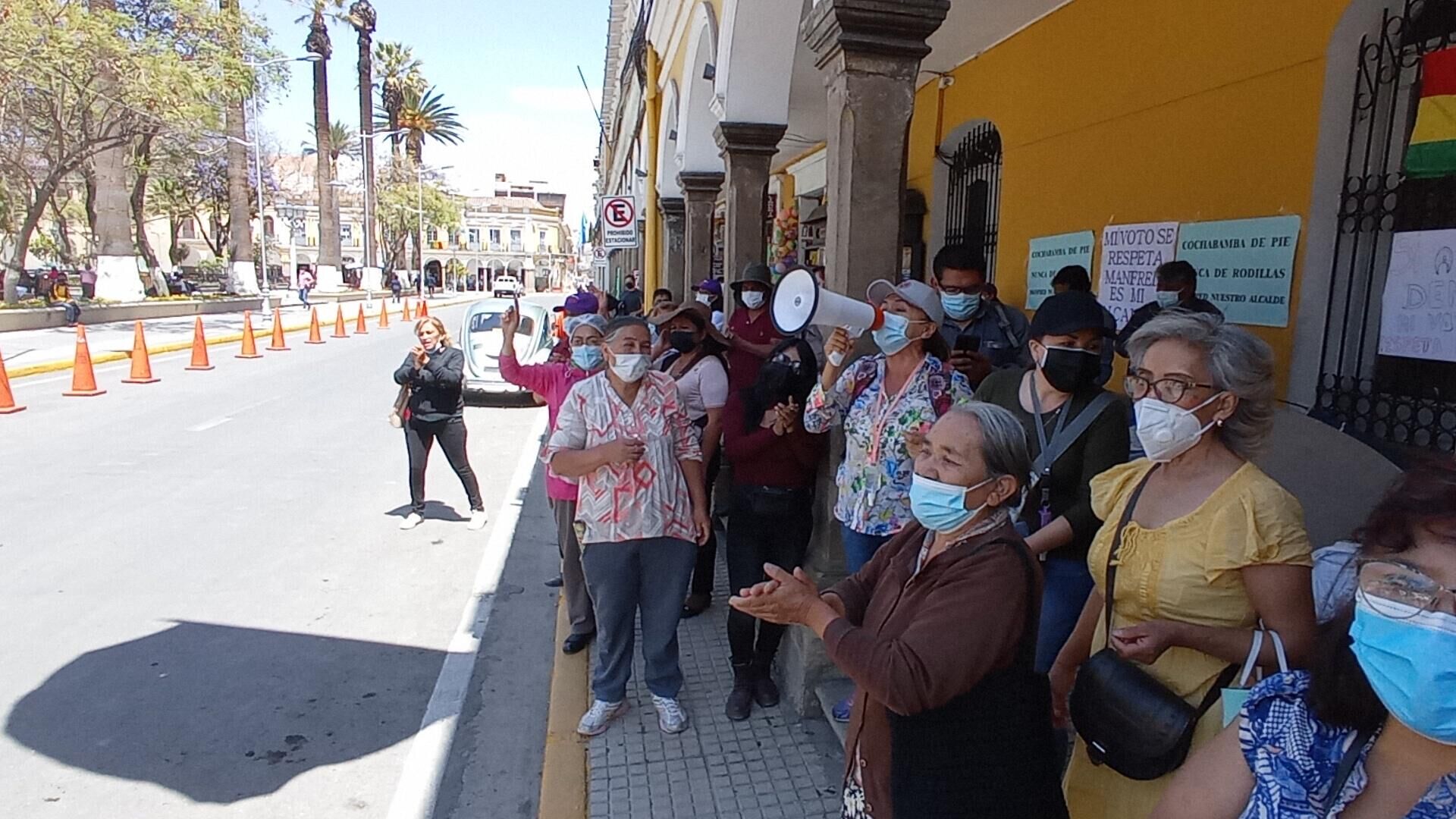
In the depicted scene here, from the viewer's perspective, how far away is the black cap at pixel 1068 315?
2.59m

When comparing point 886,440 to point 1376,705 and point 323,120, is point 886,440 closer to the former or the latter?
point 1376,705

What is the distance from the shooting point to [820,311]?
9.70ft

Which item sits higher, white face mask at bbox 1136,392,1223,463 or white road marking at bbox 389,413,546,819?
white face mask at bbox 1136,392,1223,463

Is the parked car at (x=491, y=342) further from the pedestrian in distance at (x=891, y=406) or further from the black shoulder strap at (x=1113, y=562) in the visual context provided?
the black shoulder strap at (x=1113, y=562)

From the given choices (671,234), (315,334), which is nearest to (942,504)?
(671,234)

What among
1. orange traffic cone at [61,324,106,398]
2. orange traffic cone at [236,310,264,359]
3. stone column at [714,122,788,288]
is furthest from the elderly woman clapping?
orange traffic cone at [236,310,264,359]

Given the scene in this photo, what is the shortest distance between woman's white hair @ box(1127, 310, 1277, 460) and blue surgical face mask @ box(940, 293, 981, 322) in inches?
64.2

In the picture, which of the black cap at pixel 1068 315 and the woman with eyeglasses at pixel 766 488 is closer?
the black cap at pixel 1068 315

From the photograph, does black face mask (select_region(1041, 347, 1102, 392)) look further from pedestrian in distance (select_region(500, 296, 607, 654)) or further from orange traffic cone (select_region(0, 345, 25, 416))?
orange traffic cone (select_region(0, 345, 25, 416))

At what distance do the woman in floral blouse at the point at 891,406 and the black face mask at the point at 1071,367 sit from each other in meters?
0.49

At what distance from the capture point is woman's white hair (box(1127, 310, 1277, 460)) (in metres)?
1.95

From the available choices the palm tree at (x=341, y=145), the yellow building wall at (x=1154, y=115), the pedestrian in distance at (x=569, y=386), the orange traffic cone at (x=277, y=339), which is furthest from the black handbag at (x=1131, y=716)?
the palm tree at (x=341, y=145)

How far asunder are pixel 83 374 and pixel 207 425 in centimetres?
349

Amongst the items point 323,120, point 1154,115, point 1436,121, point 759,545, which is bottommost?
point 759,545
